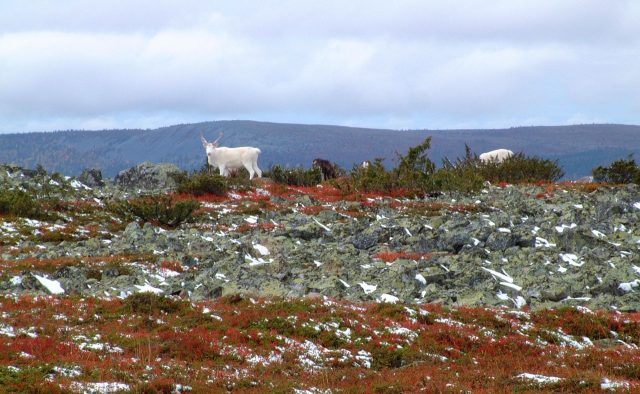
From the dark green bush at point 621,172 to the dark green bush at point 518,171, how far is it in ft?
9.62

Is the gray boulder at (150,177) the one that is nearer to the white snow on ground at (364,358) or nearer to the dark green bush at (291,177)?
the dark green bush at (291,177)

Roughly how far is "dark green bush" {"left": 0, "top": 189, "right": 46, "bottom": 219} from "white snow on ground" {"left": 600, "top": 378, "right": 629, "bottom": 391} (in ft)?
74.7

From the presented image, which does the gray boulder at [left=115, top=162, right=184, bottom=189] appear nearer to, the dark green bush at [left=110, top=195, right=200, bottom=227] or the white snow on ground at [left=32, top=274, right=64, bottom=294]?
the dark green bush at [left=110, top=195, right=200, bottom=227]

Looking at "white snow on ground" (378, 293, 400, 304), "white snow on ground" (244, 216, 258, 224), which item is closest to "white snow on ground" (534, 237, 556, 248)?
"white snow on ground" (378, 293, 400, 304)

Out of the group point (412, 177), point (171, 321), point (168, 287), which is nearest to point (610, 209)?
point (412, 177)

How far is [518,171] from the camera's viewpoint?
151 feet

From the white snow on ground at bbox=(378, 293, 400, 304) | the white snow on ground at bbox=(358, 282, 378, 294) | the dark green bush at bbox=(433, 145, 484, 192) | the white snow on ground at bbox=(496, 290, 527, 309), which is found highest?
the dark green bush at bbox=(433, 145, 484, 192)

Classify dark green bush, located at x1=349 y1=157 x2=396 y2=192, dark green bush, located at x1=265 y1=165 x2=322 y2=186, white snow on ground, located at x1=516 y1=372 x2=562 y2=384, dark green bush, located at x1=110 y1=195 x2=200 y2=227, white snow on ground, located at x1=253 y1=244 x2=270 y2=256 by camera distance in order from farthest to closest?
dark green bush, located at x1=265 y1=165 x2=322 y2=186 → dark green bush, located at x1=349 y1=157 x2=396 y2=192 → dark green bush, located at x1=110 y1=195 x2=200 y2=227 → white snow on ground, located at x1=253 y1=244 x2=270 y2=256 → white snow on ground, located at x1=516 y1=372 x2=562 y2=384

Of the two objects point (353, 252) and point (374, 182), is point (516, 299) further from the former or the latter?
point (374, 182)

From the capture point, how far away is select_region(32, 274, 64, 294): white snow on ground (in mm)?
16422

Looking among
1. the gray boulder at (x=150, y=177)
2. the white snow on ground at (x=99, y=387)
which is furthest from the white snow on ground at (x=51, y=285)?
the gray boulder at (x=150, y=177)

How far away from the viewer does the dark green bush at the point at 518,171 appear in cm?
4575

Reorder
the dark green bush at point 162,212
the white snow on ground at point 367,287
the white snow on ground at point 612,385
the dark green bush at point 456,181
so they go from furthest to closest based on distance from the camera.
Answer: the dark green bush at point 456,181 → the dark green bush at point 162,212 → the white snow on ground at point 367,287 → the white snow on ground at point 612,385

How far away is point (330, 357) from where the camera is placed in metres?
12.3
